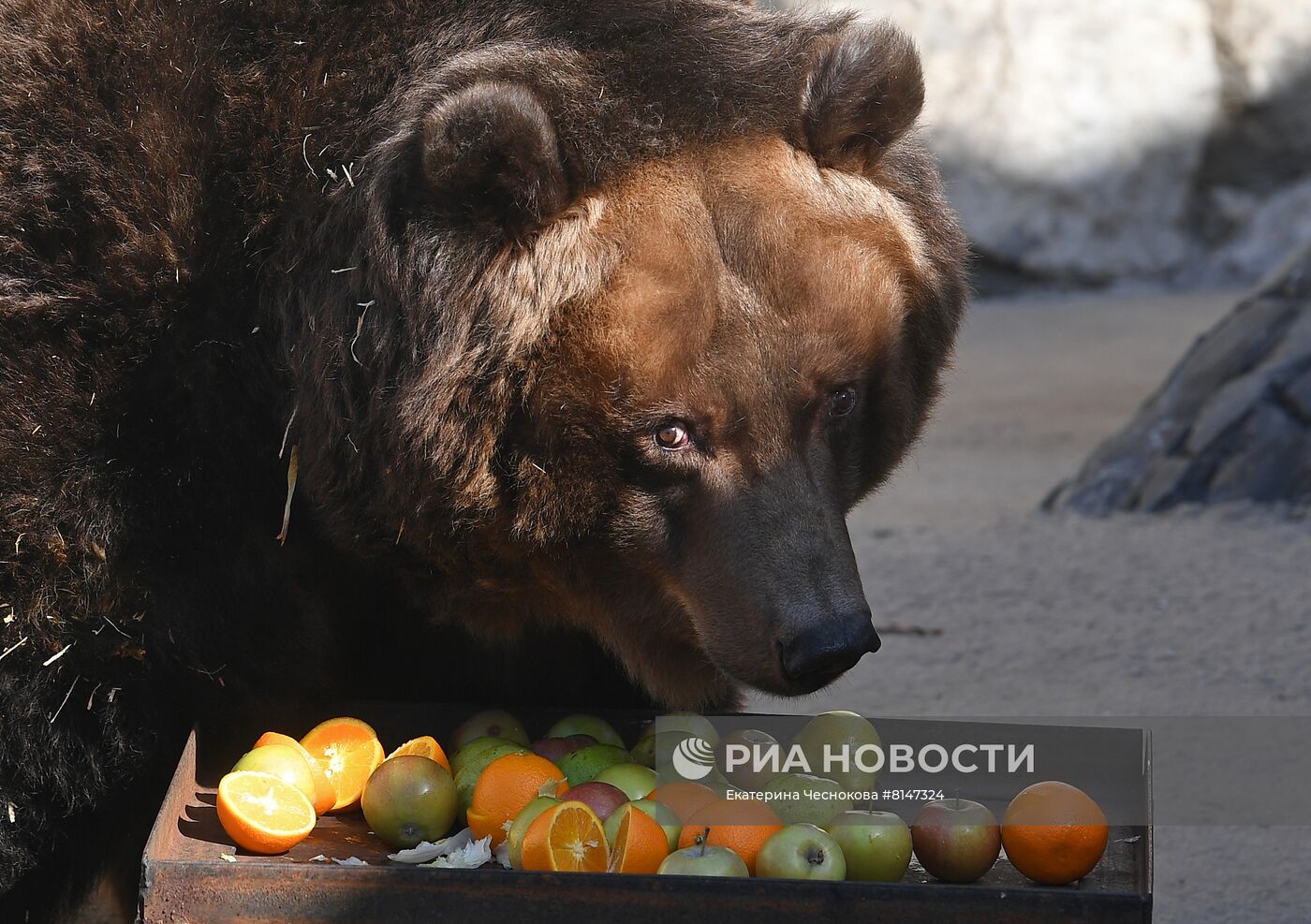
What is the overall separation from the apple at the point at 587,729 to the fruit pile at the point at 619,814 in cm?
12

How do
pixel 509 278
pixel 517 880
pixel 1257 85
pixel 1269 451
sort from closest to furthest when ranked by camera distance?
1. pixel 517 880
2. pixel 509 278
3. pixel 1269 451
4. pixel 1257 85

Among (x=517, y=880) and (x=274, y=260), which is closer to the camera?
(x=517, y=880)

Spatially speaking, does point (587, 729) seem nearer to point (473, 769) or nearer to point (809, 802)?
point (473, 769)

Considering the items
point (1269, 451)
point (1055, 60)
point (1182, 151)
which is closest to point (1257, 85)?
point (1182, 151)

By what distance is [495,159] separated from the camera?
294 centimetres

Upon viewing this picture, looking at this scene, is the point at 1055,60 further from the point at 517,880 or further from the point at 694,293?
the point at 517,880

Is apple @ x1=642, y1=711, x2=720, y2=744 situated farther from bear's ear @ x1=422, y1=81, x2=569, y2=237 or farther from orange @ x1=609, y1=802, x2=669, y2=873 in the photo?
bear's ear @ x1=422, y1=81, x2=569, y2=237

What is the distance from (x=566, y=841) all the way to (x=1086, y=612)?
4.20 metres

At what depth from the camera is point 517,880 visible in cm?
251

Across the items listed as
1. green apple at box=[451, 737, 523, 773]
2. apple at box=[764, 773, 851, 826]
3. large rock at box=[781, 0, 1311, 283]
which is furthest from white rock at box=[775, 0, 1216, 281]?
apple at box=[764, 773, 851, 826]

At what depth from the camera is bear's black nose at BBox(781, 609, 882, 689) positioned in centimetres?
286

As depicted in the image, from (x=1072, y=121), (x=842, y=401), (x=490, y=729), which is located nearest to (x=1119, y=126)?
(x=1072, y=121)

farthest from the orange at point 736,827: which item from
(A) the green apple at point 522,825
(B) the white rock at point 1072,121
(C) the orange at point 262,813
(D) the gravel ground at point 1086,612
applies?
(B) the white rock at point 1072,121

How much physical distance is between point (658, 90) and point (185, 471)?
122cm
